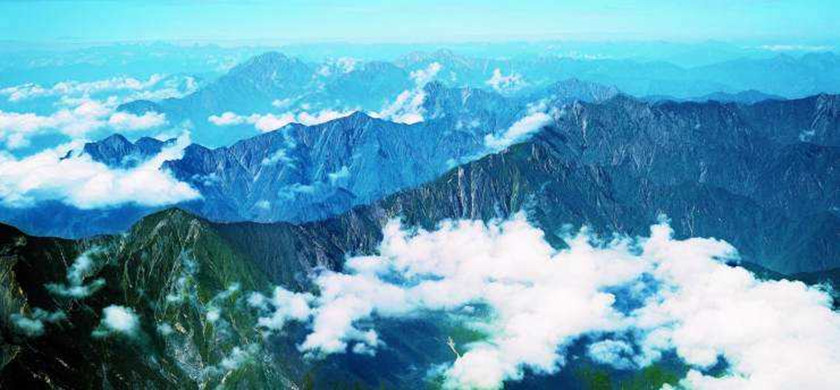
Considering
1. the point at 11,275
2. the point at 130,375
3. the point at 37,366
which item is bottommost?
the point at 130,375

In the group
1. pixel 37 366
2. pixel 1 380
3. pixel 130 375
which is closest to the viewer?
pixel 1 380

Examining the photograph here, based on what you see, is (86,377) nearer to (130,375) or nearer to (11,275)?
(130,375)

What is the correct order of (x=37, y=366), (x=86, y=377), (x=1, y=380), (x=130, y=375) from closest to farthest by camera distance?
1. (x=1, y=380)
2. (x=37, y=366)
3. (x=86, y=377)
4. (x=130, y=375)

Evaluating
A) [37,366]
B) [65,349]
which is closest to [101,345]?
[65,349]

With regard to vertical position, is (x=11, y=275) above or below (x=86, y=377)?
above

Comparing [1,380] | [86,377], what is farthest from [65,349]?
[1,380]

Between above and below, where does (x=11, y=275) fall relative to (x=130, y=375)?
above

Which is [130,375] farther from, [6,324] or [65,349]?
[6,324]

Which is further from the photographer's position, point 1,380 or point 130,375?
point 130,375

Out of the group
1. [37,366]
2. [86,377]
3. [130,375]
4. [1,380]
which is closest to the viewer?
[1,380]
